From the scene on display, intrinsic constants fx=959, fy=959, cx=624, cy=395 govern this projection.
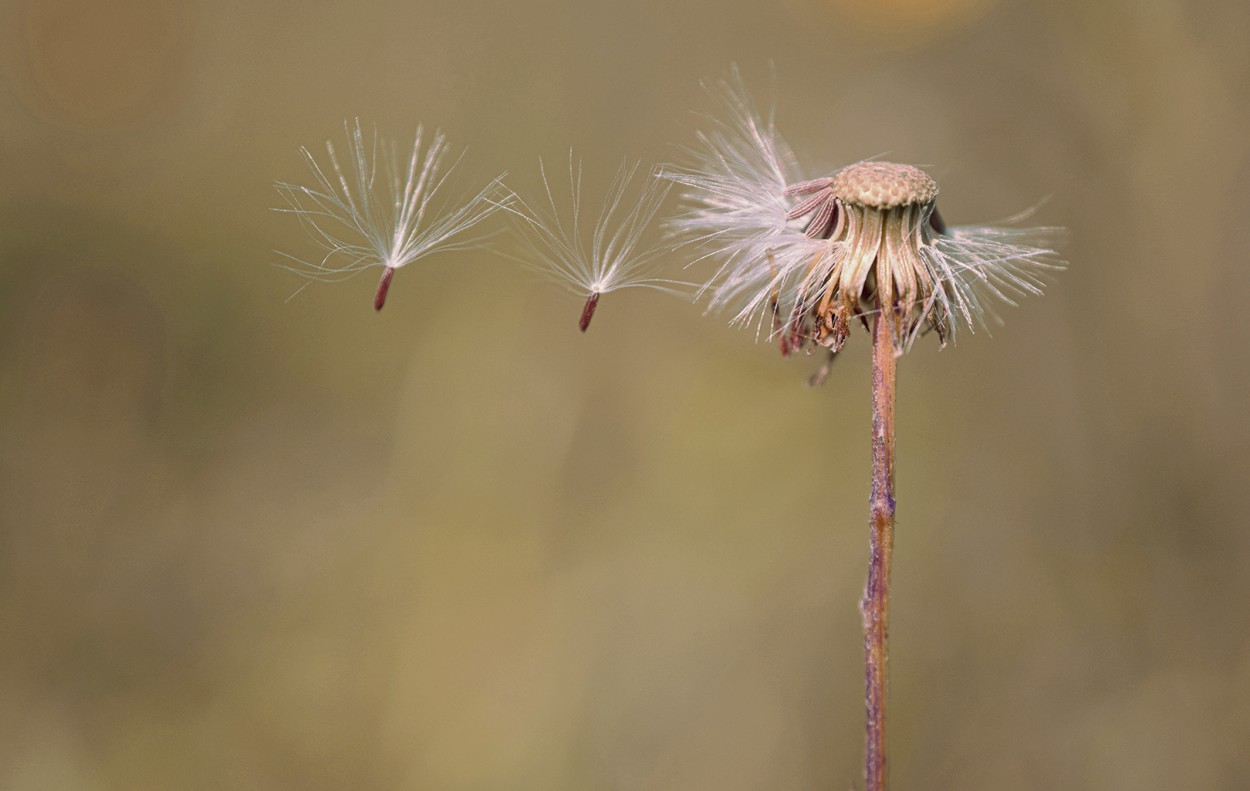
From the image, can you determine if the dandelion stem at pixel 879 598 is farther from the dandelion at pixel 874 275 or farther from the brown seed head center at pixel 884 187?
the brown seed head center at pixel 884 187

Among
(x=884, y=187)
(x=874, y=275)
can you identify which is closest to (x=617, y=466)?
(x=874, y=275)

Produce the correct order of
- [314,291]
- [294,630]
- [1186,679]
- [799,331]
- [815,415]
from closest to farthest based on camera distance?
[799,331] < [1186,679] < [294,630] < [815,415] < [314,291]

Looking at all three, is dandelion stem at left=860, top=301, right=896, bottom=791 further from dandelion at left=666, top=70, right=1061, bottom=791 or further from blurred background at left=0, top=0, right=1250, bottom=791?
blurred background at left=0, top=0, right=1250, bottom=791

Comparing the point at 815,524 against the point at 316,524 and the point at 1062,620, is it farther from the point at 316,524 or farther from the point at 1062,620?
the point at 316,524

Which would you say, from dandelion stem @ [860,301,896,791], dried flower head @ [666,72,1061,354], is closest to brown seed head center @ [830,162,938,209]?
dried flower head @ [666,72,1061,354]

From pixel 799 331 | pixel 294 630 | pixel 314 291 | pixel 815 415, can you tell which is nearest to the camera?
pixel 799 331

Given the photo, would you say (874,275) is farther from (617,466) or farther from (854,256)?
(617,466)

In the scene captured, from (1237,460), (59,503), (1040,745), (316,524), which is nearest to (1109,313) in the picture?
(1237,460)
